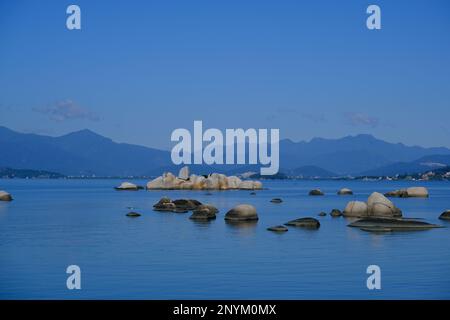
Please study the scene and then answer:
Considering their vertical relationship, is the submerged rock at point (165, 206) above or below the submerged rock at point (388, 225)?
below

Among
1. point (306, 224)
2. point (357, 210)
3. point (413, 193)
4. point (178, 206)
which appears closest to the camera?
point (306, 224)

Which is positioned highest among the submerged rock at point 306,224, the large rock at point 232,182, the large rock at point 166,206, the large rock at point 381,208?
the large rock at point 381,208

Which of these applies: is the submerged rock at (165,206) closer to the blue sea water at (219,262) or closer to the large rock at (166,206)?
the large rock at (166,206)

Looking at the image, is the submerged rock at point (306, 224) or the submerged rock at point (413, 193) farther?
the submerged rock at point (413, 193)

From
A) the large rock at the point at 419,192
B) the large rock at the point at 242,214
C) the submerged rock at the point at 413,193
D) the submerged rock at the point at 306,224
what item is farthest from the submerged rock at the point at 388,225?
the submerged rock at the point at 413,193

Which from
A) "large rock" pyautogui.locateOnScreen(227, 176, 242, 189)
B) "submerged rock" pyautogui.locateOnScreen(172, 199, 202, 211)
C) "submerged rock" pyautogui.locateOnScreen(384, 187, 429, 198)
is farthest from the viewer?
"large rock" pyautogui.locateOnScreen(227, 176, 242, 189)

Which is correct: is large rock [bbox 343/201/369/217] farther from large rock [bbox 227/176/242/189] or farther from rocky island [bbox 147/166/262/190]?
large rock [bbox 227/176/242/189]

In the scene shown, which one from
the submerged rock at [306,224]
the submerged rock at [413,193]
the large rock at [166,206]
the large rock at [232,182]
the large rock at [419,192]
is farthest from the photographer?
the large rock at [232,182]

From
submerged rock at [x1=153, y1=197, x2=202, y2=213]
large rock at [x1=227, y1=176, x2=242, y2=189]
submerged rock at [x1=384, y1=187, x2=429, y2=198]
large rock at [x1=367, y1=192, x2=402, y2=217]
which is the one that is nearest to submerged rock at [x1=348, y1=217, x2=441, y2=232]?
large rock at [x1=367, y1=192, x2=402, y2=217]

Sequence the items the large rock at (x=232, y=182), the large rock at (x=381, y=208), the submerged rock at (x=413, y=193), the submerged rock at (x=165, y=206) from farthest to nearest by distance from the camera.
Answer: the large rock at (x=232, y=182)
the submerged rock at (x=413, y=193)
the submerged rock at (x=165, y=206)
the large rock at (x=381, y=208)

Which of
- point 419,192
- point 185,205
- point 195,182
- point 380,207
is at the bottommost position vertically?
point 195,182

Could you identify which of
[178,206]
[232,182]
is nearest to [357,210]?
[178,206]

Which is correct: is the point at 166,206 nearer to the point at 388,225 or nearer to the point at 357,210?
the point at 357,210
